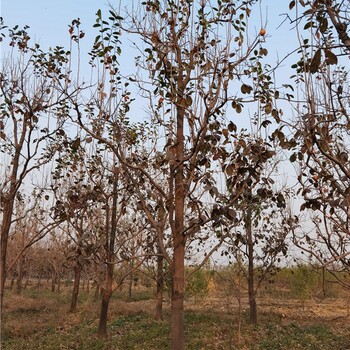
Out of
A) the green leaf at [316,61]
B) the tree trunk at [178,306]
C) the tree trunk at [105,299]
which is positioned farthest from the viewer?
the tree trunk at [105,299]

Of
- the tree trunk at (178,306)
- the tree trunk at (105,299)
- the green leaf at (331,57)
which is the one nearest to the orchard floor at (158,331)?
the tree trunk at (105,299)

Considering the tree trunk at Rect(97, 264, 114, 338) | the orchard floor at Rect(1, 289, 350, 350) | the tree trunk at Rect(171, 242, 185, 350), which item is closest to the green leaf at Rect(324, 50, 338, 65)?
the tree trunk at Rect(171, 242, 185, 350)

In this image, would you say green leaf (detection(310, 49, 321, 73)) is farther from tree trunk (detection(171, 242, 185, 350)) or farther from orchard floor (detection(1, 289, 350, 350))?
orchard floor (detection(1, 289, 350, 350))

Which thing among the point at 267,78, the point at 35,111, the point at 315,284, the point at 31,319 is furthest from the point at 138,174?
the point at 315,284

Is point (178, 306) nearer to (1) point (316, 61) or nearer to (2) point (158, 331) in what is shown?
(1) point (316, 61)

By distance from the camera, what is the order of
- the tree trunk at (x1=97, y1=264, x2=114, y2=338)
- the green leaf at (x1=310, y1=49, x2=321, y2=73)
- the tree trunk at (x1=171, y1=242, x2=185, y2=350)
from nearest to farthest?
the green leaf at (x1=310, y1=49, x2=321, y2=73), the tree trunk at (x1=171, y1=242, x2=185, y2=350), the tree trunk at (x1=97, y1=264, x2=114, y2=338)

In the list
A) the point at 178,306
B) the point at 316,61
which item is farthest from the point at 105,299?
the point at 316,61

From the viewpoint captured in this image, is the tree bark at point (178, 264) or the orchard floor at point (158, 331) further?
the orchard floor at point (158, 331)

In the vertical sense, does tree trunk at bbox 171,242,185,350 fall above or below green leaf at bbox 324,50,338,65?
below

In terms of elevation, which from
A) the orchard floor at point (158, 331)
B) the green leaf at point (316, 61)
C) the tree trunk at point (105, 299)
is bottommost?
the orchard floor at point (158, 331)

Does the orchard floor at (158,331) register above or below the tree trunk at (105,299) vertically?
below

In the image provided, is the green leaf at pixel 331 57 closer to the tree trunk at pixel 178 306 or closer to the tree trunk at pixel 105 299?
the tree trunk at pixel 178 306

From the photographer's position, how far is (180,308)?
3.58 metres

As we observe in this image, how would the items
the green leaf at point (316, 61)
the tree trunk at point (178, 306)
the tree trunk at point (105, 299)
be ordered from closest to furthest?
1. the green leaf at point (316, 61)
2. the tree trunk at point (178, 306)
3. the tree trunk at point (105, 299)
